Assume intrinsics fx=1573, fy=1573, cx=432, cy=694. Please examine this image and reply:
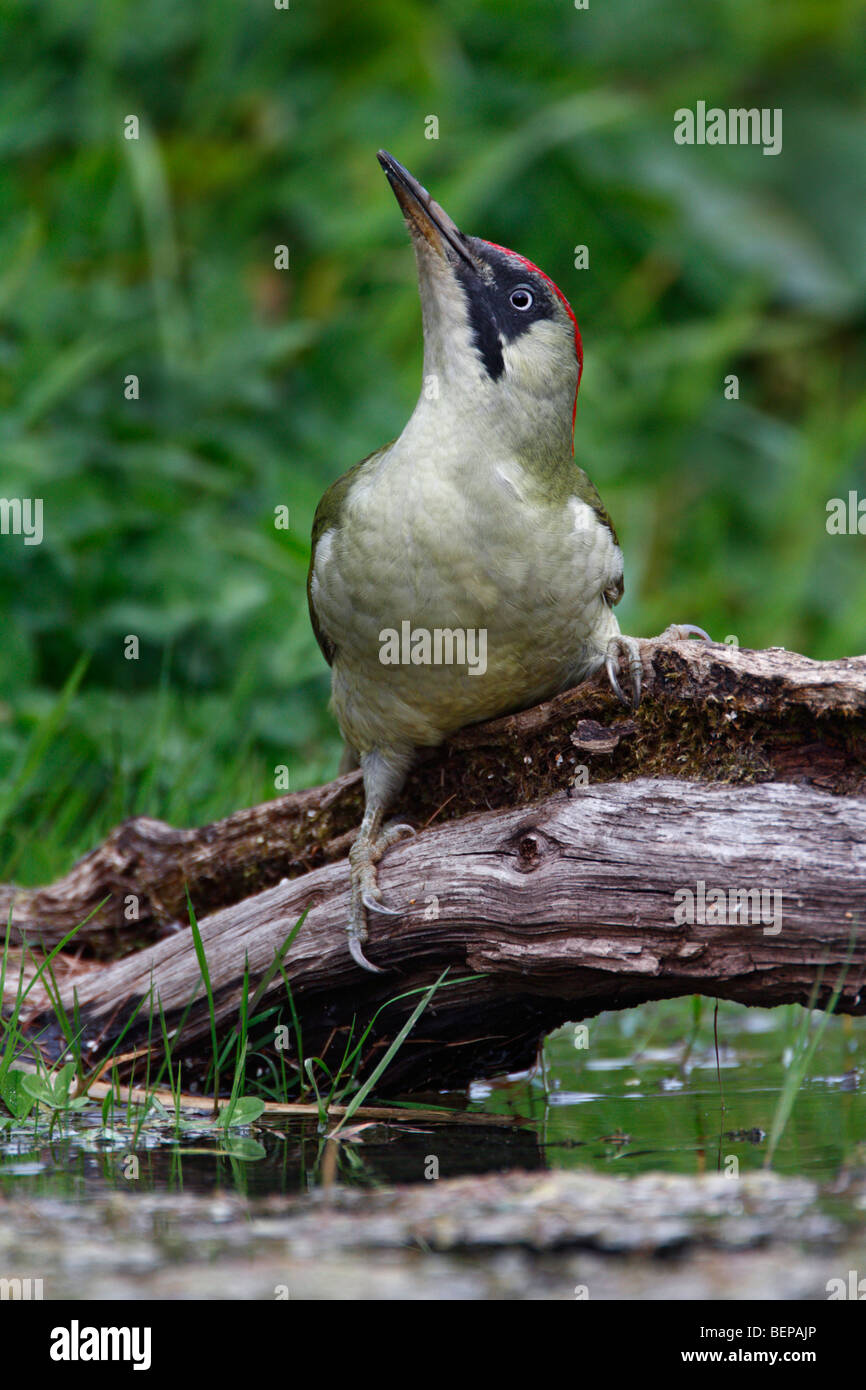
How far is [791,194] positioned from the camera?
368 inches

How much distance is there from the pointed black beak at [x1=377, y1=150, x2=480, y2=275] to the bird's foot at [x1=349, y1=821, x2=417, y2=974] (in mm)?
1397

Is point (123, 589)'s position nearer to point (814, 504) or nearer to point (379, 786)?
point (379, 786)

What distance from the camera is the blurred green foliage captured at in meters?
5.90

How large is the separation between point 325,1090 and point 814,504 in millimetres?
5674

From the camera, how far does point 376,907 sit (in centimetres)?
355

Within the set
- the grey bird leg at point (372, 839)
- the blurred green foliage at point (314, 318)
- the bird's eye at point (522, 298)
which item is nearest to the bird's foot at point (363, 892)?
the grey bird leg at point (372, 839)

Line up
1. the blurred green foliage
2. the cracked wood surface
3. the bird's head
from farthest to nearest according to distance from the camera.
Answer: the blurred green foliage < the bird's head < the cracked wood surface

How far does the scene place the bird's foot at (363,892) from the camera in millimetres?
3541

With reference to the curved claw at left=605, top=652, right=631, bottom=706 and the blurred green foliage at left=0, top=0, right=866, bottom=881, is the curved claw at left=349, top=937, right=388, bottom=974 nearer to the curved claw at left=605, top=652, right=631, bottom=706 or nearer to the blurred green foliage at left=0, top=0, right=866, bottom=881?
the curved claw at left=605, top=652, right=631, bottom=706

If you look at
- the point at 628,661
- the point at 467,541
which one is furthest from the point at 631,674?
the point at 467,541

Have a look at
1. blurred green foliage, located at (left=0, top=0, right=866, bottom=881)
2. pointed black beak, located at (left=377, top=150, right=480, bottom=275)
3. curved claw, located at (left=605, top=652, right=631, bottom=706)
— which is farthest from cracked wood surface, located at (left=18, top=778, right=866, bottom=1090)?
pointed black beak, located at (left=377, top=150, right=480, bottom=275)

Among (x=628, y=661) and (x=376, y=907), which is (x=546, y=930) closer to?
(x=376, y=907)

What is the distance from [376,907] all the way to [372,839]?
34cm

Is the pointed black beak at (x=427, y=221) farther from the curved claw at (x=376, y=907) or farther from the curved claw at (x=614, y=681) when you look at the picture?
the curved claw at (x=376, y=907)
